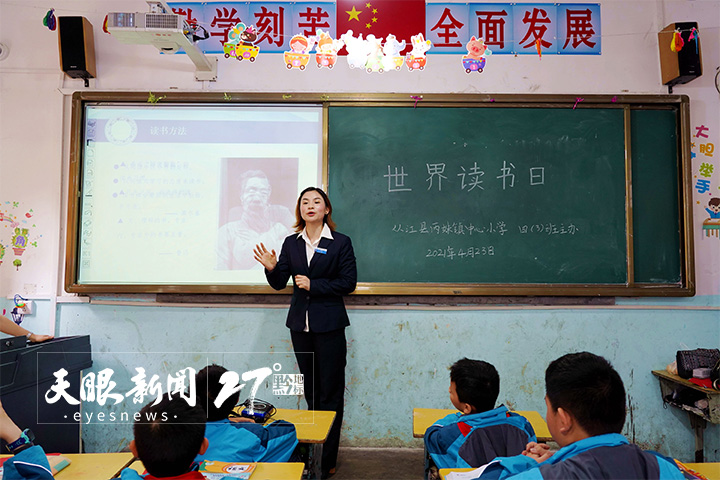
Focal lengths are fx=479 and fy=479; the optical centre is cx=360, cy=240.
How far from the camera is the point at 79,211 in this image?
3125 mm

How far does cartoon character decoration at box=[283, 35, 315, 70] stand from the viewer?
3.15 m

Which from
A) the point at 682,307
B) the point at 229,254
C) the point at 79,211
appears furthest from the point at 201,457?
the point at 682,307

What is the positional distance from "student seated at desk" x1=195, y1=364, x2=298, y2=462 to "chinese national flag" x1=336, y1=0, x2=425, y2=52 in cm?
243

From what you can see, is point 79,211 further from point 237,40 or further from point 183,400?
point 183,400

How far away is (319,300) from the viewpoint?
8.59 ft

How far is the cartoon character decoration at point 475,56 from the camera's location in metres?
3.15

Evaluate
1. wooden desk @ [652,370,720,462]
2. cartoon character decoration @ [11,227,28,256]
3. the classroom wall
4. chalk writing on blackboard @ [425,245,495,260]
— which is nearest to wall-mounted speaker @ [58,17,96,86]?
the classroom wall

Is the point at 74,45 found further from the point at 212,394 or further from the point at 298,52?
the point at 212,394

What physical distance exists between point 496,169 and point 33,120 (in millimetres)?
3100

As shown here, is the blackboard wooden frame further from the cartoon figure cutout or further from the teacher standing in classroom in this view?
the teacher standing in classroom

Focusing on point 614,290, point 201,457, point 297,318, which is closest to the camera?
point 201,457

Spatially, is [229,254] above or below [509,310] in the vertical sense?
above

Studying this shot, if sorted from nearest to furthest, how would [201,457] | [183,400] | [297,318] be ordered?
1. [183,400]
2. [201,457]
3. [297,318]

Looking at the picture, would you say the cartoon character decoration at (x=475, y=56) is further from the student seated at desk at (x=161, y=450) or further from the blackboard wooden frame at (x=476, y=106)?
the student seated at desk at (x=161, y=450)
